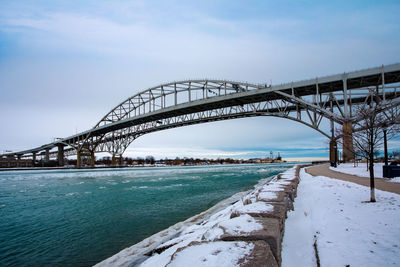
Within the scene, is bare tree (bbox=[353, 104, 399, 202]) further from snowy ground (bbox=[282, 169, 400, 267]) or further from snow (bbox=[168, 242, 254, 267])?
snow (bbox=[168, 242, 254, 267])

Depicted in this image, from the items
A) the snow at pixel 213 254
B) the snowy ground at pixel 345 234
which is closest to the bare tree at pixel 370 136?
the snowy ground at pixel 345 234

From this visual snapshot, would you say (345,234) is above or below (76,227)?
above

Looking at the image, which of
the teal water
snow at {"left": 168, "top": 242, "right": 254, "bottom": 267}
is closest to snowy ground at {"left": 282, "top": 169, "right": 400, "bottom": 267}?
snow at {"left": 168, "top": 242, "right": 254, "bottom": 267}

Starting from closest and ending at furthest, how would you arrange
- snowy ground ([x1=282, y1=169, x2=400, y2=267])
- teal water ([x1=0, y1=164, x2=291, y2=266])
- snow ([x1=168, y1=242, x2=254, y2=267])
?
1. snow ([x1=168, y1=242, x2=254, y2=267])
2. snowy ground ([x1=282, y1=169, x2=400, y2=267])
3. teal water ([x1=0, y1=164, x2=291, y2=266])

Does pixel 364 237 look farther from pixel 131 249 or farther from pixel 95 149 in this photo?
pixel 95 149

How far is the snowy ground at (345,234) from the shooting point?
254cm

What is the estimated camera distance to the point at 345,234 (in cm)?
325

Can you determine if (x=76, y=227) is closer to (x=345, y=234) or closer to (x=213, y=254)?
(x=213, y=254)

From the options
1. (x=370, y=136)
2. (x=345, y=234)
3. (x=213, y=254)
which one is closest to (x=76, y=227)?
(x=213, y=254)

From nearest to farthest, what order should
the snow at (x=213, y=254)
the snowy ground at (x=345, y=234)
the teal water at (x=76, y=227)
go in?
1. the snow at (x=213, y=254)
2. the snowy ground at (x=345, y=234)
3. the teal water at (x=76, y=227)

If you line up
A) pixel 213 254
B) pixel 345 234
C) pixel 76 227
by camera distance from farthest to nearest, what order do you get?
pixel 76 227
pixel 345 234
pixel 213 254

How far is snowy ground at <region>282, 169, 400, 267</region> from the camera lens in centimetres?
254

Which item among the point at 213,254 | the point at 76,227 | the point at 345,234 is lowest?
the point at 76,227

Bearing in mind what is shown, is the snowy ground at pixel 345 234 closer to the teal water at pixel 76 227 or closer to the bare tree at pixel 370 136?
the bare tree at pixel 370 136
